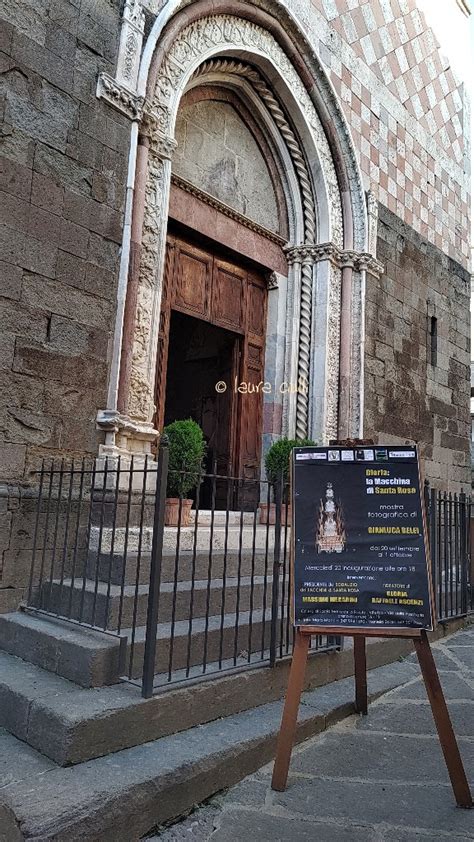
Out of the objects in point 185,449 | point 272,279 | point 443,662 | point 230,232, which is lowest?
point 443,662

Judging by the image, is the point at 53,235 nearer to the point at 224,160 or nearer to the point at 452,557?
the point at 224,160

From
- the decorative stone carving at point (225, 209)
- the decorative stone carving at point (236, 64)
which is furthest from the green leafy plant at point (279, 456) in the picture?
the decorative stone carving at point (236, 64)

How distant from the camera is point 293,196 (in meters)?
8.30

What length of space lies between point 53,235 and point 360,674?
12.2 ft

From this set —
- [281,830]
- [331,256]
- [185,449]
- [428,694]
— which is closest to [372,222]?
[331,256]

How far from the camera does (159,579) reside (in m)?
3.21

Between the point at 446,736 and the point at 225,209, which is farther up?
the point at 225,209

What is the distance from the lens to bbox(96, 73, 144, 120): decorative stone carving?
527 cm

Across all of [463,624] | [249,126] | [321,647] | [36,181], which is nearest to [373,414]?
[463,624]

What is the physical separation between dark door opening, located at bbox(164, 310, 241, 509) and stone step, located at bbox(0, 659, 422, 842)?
406 cm

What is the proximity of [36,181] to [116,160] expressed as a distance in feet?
2.89

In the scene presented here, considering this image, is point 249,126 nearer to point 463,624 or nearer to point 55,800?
point 463,624

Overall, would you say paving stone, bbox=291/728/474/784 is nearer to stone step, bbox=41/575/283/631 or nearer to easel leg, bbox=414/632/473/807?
easel leg, bbox=414/632/473/807

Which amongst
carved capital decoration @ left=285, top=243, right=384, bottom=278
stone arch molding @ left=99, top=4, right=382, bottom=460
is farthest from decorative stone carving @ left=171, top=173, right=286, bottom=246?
stone arch molding @ left=99, top=4, right=382, bottom=460
